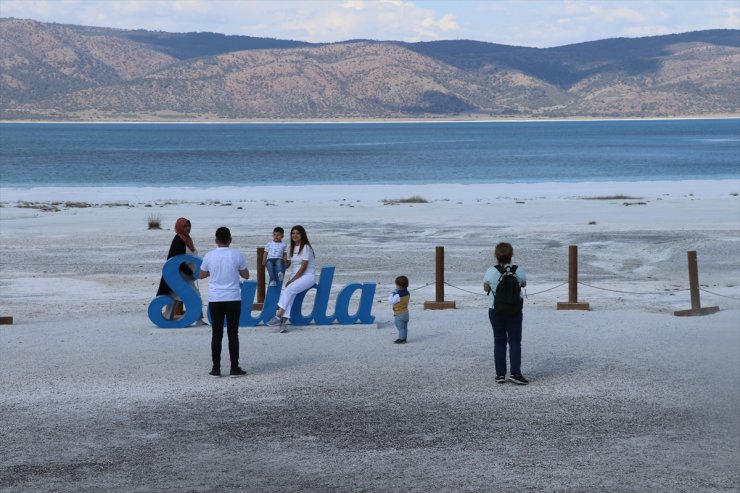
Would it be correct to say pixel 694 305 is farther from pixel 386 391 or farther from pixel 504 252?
pixel 386 391

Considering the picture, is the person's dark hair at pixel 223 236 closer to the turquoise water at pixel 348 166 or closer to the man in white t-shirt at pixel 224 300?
the man in white t-shirt at pixel 224 300

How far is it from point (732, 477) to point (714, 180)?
59.9m

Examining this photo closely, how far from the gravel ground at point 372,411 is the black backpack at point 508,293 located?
810 millimetres

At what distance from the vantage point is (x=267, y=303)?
15.5m

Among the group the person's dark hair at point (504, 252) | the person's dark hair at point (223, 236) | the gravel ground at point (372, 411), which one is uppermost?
the person's dark hair at point (223, 236)

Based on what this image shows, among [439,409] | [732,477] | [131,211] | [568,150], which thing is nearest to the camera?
[732,477]

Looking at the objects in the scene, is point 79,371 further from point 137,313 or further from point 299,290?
point 137,313

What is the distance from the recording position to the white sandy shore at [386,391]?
8.54 meters

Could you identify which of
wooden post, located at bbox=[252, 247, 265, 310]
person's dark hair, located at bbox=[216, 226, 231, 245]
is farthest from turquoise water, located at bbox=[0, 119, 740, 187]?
person's dark hair, located at bbox=[216, 226, 231, 245]

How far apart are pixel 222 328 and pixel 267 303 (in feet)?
10.6

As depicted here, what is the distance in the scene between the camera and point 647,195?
50.6 metres

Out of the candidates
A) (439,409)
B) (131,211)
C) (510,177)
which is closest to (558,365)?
(439,409)

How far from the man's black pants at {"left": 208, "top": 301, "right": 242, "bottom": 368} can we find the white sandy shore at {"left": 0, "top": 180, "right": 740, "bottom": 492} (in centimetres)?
38

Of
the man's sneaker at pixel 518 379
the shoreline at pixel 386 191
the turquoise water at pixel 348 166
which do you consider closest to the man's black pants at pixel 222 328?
the man's sneaker at pixel 518 379
